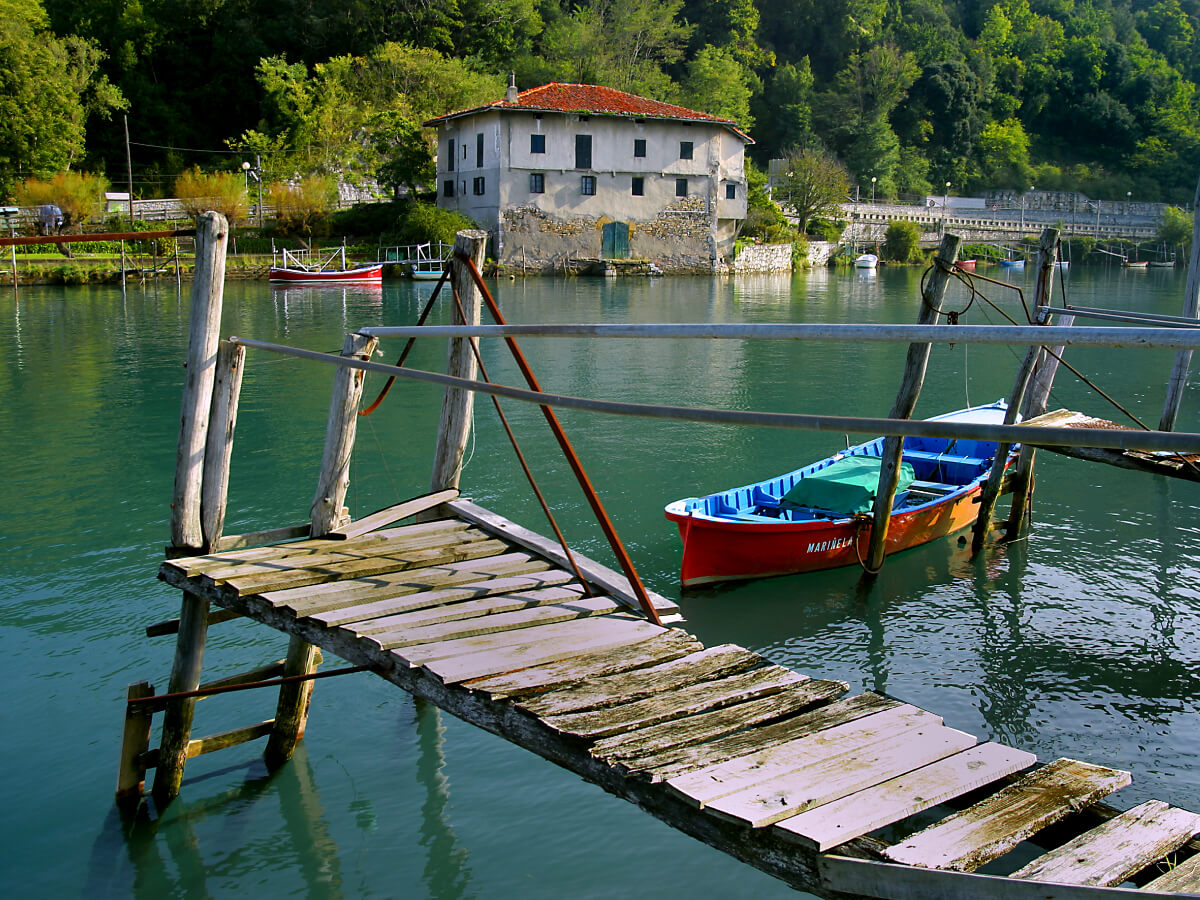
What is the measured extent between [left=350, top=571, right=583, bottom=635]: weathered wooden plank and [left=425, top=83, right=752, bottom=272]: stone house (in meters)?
45.6

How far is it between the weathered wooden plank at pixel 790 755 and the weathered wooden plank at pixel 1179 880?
99 cm

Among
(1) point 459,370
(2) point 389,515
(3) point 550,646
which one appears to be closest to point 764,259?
(1) point 459,370

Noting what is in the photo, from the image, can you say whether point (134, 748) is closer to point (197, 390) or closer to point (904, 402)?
point (197, 390)

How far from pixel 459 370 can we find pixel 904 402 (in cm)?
466

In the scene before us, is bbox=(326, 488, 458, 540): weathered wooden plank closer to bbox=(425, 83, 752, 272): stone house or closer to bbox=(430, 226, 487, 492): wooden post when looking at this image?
bbox=(430, 226, 487, 492): wooden post

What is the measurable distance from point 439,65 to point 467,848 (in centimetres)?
5837

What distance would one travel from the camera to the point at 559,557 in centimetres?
591

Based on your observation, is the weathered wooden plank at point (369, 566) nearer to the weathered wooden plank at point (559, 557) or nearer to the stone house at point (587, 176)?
the weathered wooden plank at point (559, 557)

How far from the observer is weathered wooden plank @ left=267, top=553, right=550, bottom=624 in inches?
200

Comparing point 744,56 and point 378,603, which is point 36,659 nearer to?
point 378,603

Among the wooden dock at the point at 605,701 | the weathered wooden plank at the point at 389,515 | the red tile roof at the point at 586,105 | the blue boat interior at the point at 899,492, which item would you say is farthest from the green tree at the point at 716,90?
the wooden dock at the point at 605,701

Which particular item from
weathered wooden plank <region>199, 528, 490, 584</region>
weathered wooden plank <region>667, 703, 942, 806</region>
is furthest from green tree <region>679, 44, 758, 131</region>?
weathered wooden plank <region>667, 703, 942, 806</region>

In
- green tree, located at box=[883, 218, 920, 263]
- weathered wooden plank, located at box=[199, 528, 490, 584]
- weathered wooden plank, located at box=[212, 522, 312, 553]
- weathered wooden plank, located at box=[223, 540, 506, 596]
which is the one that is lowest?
weathered wooden plank, located at box=[223, 540, 506, 596]

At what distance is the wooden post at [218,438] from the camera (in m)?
5.86
